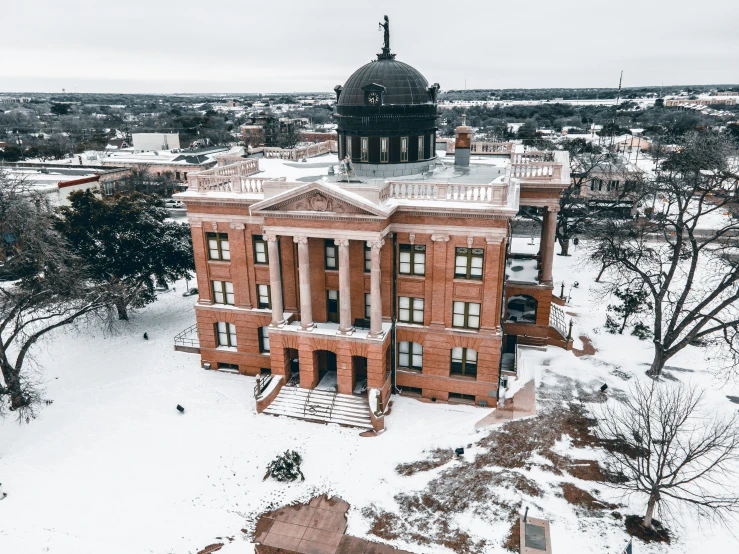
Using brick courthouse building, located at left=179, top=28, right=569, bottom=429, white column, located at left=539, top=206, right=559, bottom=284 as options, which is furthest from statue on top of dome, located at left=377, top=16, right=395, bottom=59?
white column, located at left=539, top=206, right=559, bottom=284

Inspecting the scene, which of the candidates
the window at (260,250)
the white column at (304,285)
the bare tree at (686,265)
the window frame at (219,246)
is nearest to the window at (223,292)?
the window frame at (219,246)

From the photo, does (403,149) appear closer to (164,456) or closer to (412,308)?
(412,308)

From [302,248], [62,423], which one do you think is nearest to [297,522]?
[302,248]

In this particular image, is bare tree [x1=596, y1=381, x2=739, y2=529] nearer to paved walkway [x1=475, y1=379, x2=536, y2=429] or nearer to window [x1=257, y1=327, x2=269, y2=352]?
paved walkway [x1=475, y1=379, x2=536, y2=429]

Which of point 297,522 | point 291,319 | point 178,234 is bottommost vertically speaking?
point 297,522

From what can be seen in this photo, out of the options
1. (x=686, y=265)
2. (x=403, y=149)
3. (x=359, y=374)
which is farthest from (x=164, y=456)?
(x=686, y=265)

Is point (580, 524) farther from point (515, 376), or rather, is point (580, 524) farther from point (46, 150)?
point (46, 150)
